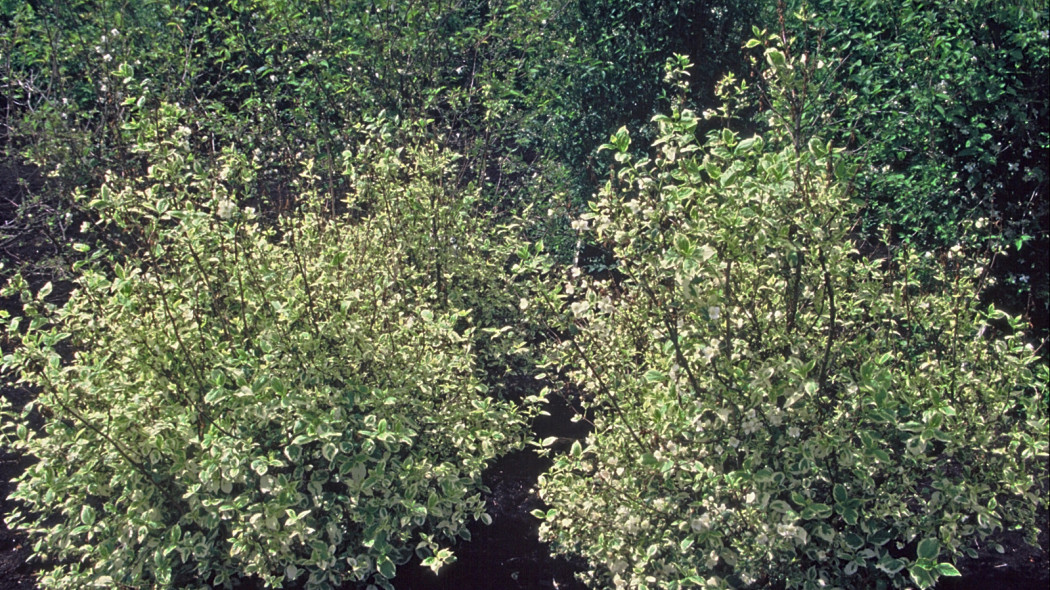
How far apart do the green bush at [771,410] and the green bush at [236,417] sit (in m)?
0.55

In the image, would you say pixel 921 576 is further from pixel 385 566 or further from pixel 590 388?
pixel 385 566

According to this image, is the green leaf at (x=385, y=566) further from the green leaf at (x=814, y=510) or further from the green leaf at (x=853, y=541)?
the green leaf at (x=853, y=541)

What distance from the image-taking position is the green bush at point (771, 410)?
7.48ft

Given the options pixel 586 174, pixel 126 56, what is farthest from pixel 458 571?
pixel 126 56

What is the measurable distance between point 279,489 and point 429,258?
60.8 inches

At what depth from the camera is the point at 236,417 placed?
99.5 inches

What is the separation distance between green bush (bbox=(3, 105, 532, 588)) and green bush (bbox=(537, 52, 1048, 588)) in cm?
55

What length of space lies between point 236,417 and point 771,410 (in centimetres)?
171

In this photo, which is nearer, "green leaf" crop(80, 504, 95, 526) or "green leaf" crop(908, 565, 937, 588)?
"green leaf" crop(908, 565, 937, 588)

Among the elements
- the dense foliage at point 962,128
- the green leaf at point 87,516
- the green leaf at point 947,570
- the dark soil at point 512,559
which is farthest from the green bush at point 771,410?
the green leaf at point 87,516

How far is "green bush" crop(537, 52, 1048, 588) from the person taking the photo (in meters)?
2.28

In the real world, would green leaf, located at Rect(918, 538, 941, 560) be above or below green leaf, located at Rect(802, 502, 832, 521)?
below

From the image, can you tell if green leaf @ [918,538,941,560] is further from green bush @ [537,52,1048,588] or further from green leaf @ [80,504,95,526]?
green leaf @ [80,504,95,526]

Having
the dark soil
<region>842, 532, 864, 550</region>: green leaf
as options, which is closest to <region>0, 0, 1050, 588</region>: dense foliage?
<region>842, 532, 864, 550</region>: green leaf
